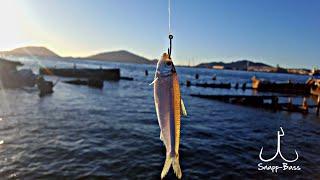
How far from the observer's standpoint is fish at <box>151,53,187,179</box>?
3033 millimetres

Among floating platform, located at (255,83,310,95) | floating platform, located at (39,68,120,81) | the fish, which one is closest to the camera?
the fish

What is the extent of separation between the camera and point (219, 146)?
745 inches

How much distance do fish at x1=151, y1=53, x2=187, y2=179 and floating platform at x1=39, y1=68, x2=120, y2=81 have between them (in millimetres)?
82631

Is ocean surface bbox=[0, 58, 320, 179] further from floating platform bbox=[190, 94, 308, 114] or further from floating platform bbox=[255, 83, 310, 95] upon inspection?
floating platform bbox=[255, 83, 310, 95]

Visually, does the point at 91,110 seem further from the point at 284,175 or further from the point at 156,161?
the point at 284,175

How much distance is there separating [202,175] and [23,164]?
9.59 metres

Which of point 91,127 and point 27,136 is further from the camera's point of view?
point 91,127

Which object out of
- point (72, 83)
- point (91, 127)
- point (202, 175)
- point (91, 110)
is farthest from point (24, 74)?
point (202, 175)

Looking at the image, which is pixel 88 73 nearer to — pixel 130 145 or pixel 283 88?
pixel 283 88

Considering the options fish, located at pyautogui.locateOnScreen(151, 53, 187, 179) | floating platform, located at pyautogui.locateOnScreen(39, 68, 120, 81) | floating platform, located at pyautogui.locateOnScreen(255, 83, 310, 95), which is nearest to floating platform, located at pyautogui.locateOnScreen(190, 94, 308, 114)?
floating platform, located at pyautogui.locateOnScreen(255, 83, 310, 95)

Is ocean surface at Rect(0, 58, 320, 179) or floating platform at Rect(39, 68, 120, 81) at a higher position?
floating platform at Rect(39, 68, 120, 81)

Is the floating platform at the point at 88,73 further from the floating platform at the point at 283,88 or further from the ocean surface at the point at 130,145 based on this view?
the ocean surface at the point at 130,145

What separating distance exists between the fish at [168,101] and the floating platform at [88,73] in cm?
8263

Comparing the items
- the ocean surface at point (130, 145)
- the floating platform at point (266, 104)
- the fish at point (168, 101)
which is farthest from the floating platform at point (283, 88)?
the fish at point (168, 101)
